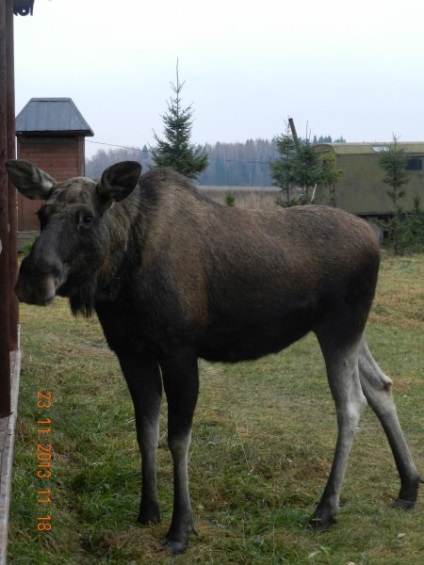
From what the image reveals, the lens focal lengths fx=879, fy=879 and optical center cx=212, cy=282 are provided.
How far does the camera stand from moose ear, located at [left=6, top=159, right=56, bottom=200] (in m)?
4.22

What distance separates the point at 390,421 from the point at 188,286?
1.71 metres

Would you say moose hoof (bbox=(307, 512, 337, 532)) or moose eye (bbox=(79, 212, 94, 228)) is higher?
moose eye (bbox=(79, 212, 94, 228))

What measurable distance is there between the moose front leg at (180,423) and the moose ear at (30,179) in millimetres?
1033

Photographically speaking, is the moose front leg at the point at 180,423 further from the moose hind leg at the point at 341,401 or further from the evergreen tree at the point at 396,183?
the evergreen tree at the point at 396,183

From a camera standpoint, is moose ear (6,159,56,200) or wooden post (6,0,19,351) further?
wooden post (6,0,19,351)

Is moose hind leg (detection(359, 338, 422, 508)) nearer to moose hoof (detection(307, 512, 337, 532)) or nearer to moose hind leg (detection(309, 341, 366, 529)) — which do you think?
moose hind leg (detection(309, 341, 366, 529))

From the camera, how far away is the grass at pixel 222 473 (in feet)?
14.6

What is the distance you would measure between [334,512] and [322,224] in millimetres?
1642

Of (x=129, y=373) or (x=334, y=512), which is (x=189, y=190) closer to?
(x=129, y=373)

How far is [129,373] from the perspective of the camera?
15.5ft

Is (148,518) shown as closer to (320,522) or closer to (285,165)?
(320,522)
